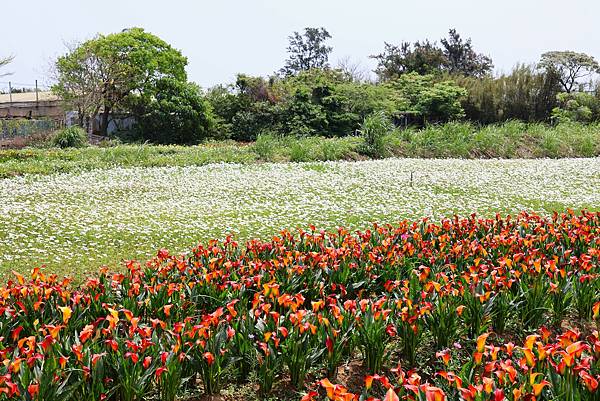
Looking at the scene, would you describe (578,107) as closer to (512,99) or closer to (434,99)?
(512,99)

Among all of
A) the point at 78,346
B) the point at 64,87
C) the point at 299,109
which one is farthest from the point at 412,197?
the point at 64,87

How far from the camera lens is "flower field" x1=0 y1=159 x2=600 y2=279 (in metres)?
7.04

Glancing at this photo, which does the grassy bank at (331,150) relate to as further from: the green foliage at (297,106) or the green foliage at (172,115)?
the green foliage at (172,115)

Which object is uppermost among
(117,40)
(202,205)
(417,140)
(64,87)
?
(117,40)

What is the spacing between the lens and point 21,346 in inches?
119

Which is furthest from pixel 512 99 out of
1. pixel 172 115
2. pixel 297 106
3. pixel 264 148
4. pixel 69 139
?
pixel 69 139

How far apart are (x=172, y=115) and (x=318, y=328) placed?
25.1 m

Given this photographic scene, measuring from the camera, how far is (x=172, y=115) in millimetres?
27250

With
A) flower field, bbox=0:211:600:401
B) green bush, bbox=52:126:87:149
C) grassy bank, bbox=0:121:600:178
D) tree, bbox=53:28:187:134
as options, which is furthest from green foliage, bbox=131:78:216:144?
flower field, bbox=0:211:600:401

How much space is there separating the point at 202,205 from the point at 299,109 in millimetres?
17710

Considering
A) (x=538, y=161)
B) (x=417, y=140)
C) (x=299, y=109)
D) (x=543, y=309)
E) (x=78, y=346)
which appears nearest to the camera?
(x=78, y=346)

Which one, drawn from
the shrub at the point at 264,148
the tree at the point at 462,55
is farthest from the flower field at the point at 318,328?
the tree at the point at 462,55

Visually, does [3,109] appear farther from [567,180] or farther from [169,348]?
[169,348]

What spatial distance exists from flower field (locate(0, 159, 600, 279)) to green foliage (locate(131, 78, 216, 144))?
13.0m
